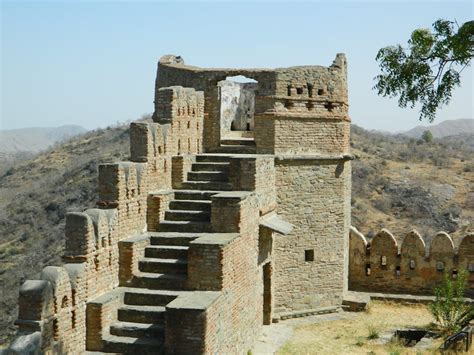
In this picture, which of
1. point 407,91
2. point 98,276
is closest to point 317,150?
point 407,91

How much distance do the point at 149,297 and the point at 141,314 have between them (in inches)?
13.9

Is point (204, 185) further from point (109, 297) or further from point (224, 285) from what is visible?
point (109, 297)

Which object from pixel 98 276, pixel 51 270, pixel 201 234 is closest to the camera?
pixel 51 270

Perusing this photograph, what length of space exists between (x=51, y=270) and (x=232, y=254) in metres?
2.79

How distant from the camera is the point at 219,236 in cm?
1030

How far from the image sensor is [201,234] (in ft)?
36.1

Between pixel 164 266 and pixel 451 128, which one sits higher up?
pixel 451 128

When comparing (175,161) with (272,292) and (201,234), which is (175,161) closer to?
(201,234)

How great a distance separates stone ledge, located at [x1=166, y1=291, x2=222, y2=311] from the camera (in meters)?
8.69

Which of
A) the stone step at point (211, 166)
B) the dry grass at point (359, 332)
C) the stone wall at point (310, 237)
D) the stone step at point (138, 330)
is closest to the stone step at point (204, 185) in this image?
the stone step at point (211, 166)

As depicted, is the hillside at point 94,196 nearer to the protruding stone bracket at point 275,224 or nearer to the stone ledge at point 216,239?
the protruding stone bracket at point 275,224

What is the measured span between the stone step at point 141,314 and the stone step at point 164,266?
785 mm

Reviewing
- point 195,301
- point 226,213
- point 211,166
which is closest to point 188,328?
point 195,301

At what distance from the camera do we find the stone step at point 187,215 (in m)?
11.5
